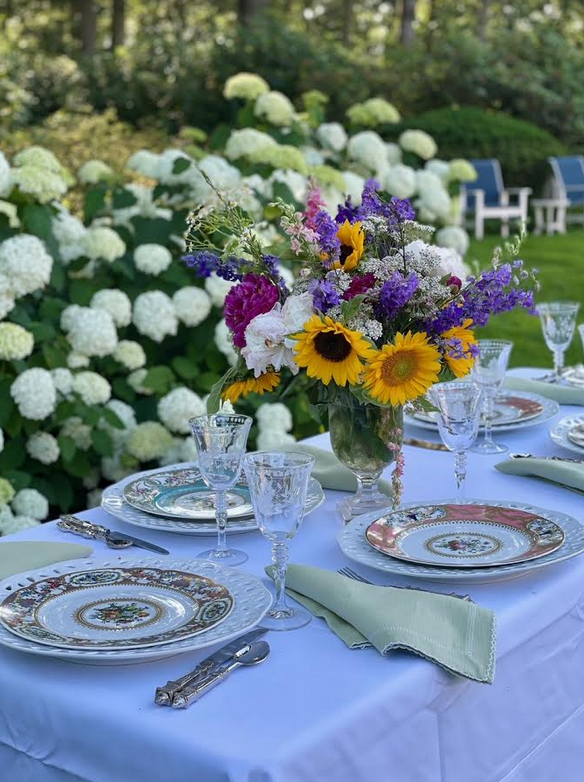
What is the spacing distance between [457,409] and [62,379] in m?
1.86

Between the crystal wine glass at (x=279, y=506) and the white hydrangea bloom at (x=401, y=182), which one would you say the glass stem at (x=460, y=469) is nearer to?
the crystal wine glass at (x=279, y=506)

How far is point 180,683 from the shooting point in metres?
1.37

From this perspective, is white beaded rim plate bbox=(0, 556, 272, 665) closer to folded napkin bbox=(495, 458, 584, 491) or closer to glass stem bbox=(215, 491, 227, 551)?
glass stem bbox=(215, 491, 227, 551)

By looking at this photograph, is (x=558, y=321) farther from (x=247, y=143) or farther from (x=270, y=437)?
(x=247, y=143)

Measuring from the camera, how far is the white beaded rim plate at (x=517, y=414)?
262 centimetres

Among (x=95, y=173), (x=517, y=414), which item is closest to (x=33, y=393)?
(x=95, y=173)

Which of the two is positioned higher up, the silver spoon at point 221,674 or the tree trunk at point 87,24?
the tree trunk at point 87,24

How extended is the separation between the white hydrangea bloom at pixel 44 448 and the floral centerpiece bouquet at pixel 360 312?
5.31 ft

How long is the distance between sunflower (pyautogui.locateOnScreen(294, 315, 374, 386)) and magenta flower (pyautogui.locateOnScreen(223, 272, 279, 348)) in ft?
0.46

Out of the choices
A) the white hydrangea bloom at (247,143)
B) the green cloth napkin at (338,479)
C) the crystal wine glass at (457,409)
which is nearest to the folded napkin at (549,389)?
the green cloth napkin at (338,479)

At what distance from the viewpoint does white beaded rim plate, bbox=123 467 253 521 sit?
2.02 m

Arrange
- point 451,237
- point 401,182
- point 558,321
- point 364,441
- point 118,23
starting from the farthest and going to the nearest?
1. point 118,23
2. point 451,237
3. point 401,182
4. point 558,321
5. point 364,441

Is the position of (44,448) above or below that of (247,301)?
below

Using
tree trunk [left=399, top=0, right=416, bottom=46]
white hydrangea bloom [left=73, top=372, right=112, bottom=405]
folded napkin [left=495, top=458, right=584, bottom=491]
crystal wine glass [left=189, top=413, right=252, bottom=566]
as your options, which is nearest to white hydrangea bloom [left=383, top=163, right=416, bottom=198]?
white hydrangea bloom [left=73, top=372, right=112, bottom=405]
